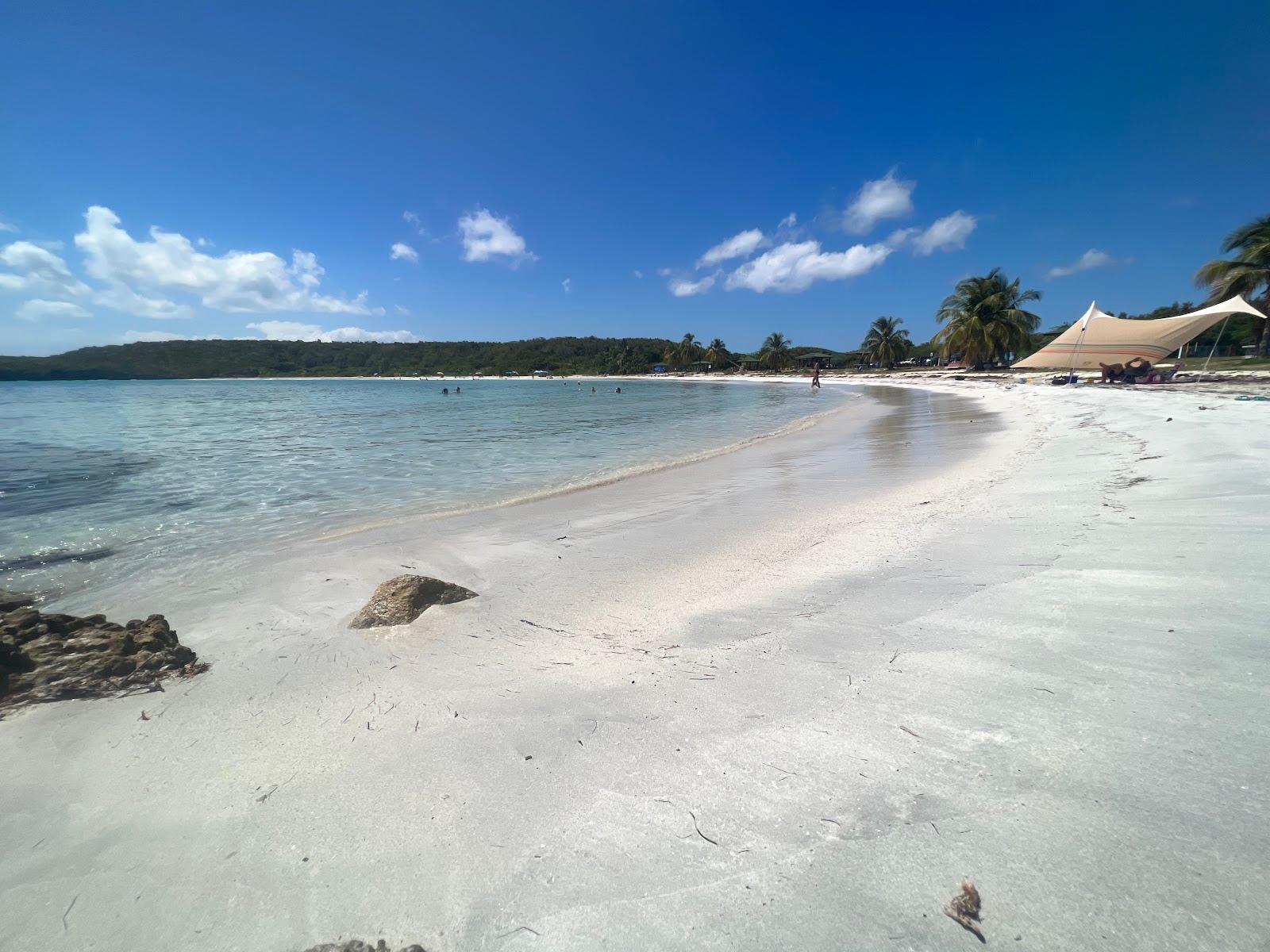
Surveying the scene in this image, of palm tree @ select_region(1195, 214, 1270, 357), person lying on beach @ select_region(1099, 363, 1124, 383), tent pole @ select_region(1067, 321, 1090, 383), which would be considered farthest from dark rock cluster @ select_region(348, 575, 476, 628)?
palm tree @ select_region(1195, 214, 1270, 357)

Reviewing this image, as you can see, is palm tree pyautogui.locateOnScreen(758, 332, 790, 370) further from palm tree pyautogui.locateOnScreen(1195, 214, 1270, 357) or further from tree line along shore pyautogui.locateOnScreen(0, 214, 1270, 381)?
palm tree pyautogui.locateOnScreen(1195, 214, 1270, 357)

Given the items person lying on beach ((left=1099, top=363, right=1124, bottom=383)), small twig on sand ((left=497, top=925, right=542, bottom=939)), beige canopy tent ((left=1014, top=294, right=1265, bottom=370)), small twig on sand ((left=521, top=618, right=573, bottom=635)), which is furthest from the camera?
beige canopy tent ((left=1014, top=294, right=1265, bottom=370))

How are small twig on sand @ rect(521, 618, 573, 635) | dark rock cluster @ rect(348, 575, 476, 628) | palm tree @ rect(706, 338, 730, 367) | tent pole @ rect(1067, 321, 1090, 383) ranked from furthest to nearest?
palm tree @ rect(706, 338, 730, 367) < tent pole @ rect(1067, 321, 1090, 383) < dark rock cluster @ rect(348, 575, 476, 628) < small twig on sand @ rect(521, 618, 573, 635)

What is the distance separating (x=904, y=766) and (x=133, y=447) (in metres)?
21.7

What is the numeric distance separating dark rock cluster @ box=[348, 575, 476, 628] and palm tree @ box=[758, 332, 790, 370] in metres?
96.1

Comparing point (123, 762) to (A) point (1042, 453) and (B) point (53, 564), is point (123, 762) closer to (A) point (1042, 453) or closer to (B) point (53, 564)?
(B) point (53, 564)

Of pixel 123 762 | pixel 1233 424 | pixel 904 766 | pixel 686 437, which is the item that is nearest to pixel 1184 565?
pixel 904 766

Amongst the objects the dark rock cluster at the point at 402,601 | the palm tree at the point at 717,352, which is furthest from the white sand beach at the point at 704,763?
the palm tree at the point at 717,352

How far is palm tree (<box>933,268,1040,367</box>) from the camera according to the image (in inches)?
1852

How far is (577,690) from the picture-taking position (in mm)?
2855

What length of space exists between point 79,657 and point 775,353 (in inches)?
3855

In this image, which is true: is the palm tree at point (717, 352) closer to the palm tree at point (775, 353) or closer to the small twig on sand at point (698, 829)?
the palm tree at point (775, 353)

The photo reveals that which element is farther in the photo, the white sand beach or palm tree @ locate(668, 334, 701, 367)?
palm tree @ locate(668, 334, 701, 367)

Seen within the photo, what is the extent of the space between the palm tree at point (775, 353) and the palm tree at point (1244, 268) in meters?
62.1
